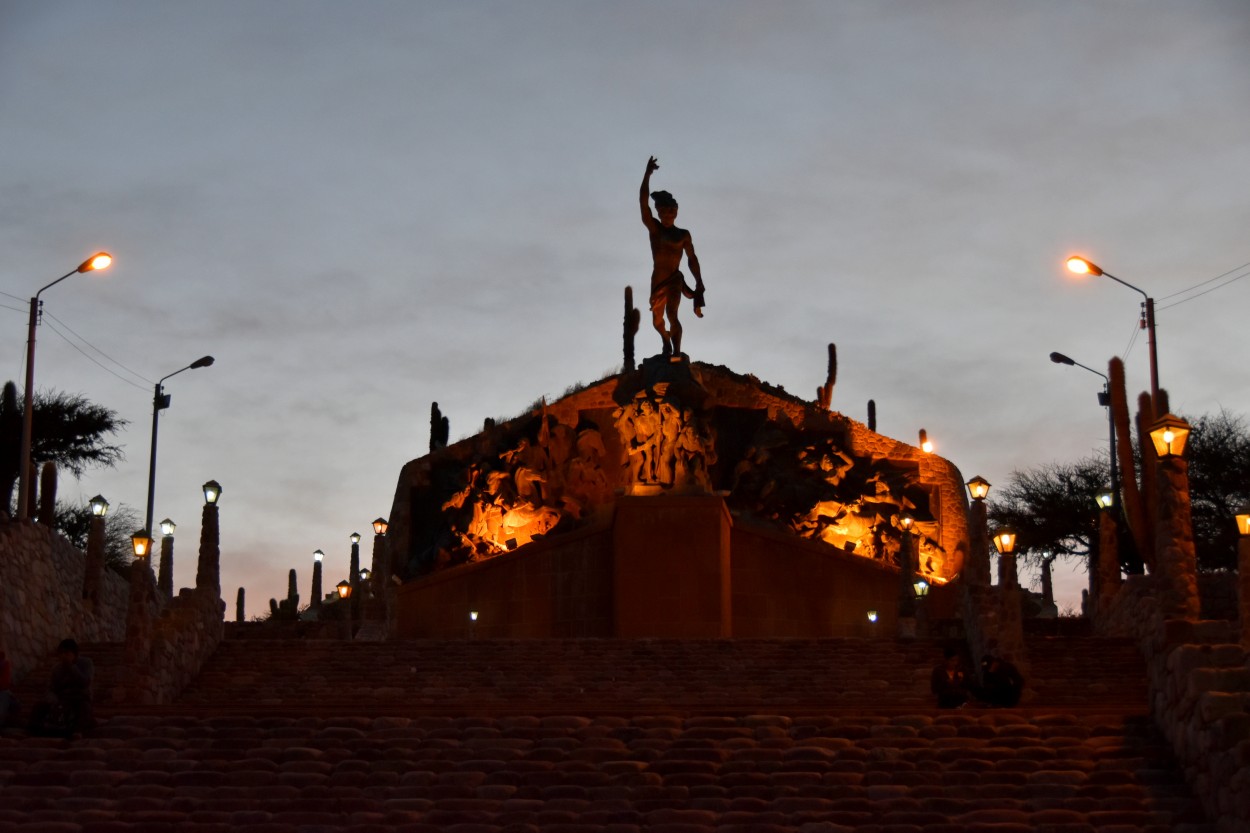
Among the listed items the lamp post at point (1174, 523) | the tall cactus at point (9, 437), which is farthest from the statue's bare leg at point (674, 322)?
the tall cactus at point (9, 437)

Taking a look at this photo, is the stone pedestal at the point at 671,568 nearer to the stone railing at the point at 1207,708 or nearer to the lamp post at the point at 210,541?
the lamp post at the point at 210,541

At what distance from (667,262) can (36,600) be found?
12.0 metres

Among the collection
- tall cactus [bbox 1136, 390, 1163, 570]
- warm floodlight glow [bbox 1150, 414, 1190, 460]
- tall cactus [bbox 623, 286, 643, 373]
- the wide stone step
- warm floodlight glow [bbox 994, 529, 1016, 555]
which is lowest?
the wide stone step

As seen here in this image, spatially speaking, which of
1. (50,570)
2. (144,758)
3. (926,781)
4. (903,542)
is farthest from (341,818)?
(903,542)

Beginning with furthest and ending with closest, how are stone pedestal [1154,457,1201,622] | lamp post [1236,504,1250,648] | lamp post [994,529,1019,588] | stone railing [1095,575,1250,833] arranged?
lamp post [994,529,1019,588] → lamp post [1236,504,1250,648] → stone pedestal [1154,457,1201,622] → stone railing [1095,575,1250,833]

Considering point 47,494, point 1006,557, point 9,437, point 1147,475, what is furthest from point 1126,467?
point 9,437

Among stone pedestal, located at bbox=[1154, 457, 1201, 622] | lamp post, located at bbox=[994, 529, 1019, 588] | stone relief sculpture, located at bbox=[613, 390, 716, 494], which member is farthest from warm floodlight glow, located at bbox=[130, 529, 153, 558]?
stone pedestal, located at bbox=[1154, 457, 1201, 622]

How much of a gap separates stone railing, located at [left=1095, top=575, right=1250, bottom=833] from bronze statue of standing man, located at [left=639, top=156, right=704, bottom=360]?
14925mm

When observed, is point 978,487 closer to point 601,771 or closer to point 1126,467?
point 1126,467

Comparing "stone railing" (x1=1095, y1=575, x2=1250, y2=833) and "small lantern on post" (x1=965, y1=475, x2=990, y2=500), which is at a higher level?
"small lantern on post" (x1=965, y1=475, x2=990, y2=500)

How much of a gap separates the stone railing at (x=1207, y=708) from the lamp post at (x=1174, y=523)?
101 cm

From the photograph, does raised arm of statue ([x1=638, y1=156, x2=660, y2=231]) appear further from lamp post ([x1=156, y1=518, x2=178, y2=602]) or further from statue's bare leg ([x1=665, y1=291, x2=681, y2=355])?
lamp post ([x1=156, y1=518, x2=178, y2=602])

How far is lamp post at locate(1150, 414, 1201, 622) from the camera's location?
55.9ft

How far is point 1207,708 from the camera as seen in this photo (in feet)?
41.5
